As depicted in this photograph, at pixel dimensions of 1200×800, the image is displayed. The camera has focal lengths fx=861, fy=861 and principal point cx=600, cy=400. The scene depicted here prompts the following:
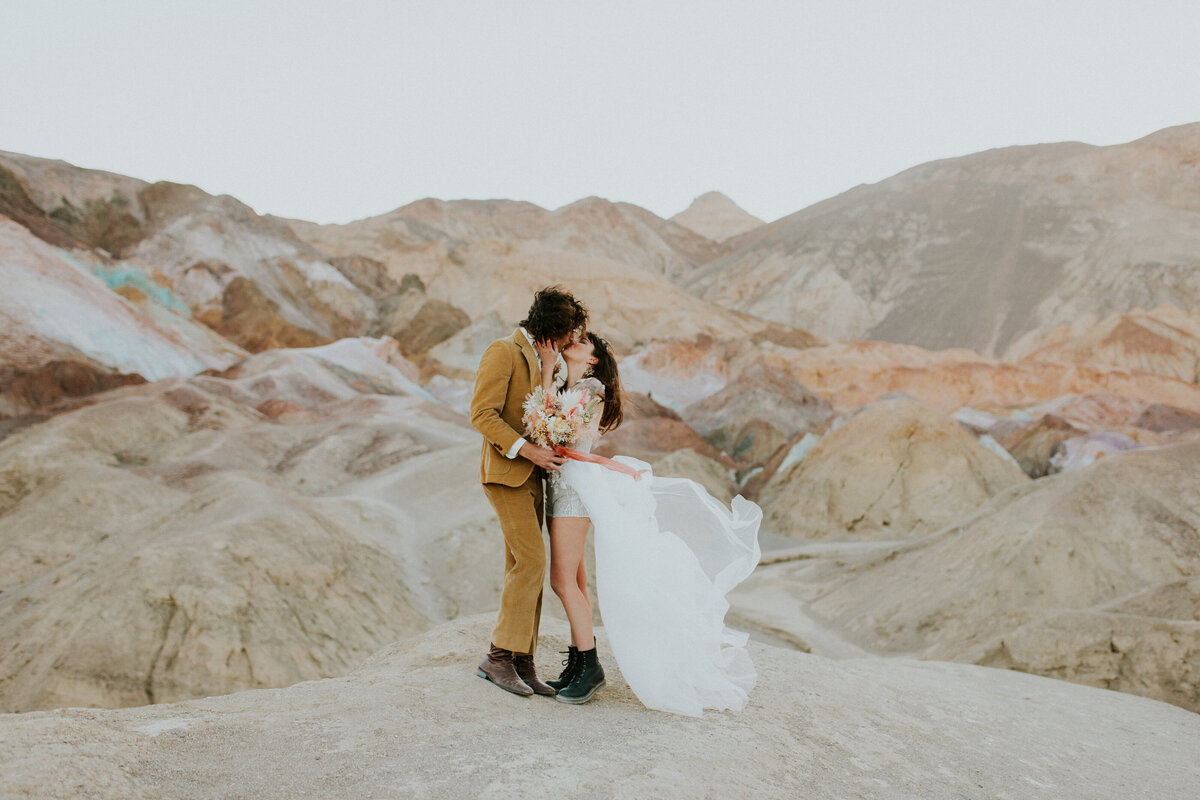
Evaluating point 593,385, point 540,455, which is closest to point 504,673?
point 540,455

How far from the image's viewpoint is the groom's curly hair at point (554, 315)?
11.1ft

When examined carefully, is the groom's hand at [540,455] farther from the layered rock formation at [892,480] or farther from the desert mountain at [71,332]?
the desert mountain at [71,332]

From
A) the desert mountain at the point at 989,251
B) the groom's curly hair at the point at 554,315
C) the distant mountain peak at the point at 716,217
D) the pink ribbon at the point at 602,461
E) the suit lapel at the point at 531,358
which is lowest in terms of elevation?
the pink ribbon at the point at 602,461

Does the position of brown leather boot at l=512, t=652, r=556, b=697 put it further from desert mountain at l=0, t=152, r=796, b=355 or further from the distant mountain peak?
the distant mountain peak

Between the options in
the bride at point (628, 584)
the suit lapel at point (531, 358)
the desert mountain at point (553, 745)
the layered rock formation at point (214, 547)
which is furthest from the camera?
the layered rock formation at point (214, 547)

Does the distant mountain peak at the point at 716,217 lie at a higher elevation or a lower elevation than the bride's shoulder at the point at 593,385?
higher

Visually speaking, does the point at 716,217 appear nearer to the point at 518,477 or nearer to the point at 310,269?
the point at 310,269

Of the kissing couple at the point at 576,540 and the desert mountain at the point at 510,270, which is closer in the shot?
the kissing couple at the point at 576,540

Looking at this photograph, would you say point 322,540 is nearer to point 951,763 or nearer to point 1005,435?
point 951,763

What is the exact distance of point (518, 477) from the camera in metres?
3.36

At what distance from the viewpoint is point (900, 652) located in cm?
1080

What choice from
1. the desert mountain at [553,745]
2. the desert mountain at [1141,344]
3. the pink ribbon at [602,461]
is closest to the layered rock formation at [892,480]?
the desert mountain at [553,745]

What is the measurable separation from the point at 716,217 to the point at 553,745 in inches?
3870

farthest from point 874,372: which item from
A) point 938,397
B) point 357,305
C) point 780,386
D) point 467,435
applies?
point 357,305
